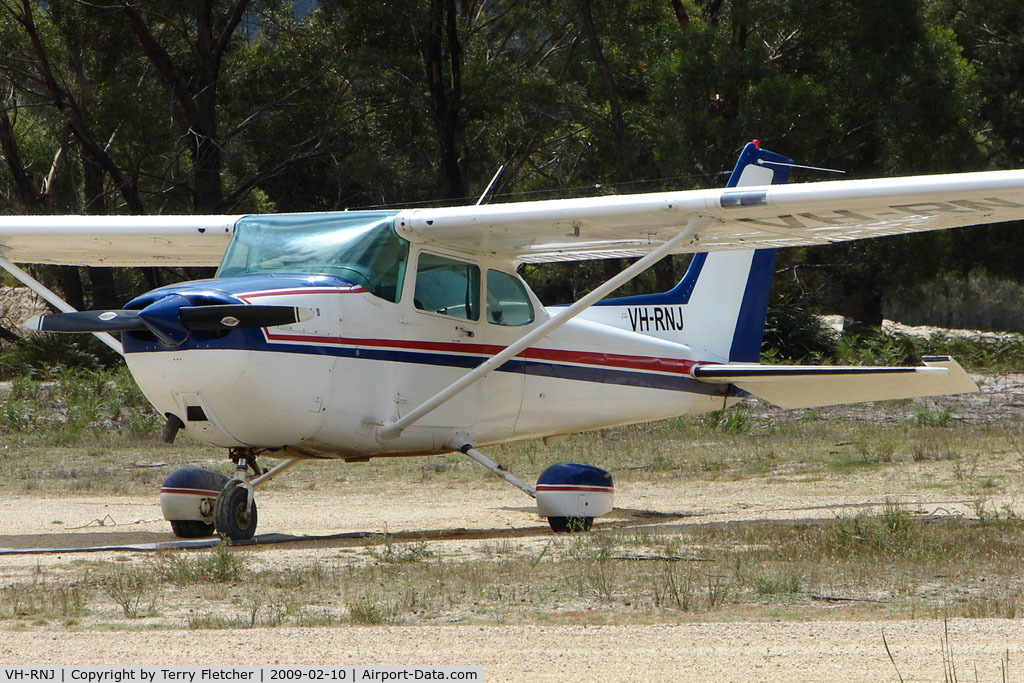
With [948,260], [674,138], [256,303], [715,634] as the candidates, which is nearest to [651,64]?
[674,138]

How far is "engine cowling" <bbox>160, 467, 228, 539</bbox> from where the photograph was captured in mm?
9023

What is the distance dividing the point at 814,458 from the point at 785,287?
1536 centimetres

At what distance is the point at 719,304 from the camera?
41.0ft

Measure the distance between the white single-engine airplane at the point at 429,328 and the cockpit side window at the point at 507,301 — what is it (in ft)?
0.06

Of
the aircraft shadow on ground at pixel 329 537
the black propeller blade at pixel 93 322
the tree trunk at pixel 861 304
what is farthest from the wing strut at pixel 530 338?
the tree trunk at pixel 861 304

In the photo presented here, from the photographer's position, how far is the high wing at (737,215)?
338 inches

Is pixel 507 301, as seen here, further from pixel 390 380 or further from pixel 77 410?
pixel 77 410

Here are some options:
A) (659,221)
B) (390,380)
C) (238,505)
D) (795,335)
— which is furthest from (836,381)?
(795,335)

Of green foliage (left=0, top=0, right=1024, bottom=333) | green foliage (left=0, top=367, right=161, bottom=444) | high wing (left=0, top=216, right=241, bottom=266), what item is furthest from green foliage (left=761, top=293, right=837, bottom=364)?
high wing (left=0, top=216, right=241, bottom=266)

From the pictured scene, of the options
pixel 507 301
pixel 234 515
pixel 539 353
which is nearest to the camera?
pixel 234 515

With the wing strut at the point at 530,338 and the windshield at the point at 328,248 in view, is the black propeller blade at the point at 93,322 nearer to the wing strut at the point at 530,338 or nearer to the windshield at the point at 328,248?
the windshield at the point at 328,248

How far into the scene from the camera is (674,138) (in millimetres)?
25672

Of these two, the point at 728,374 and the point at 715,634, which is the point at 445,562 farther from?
the point at 728,374

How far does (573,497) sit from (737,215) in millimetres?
2515
